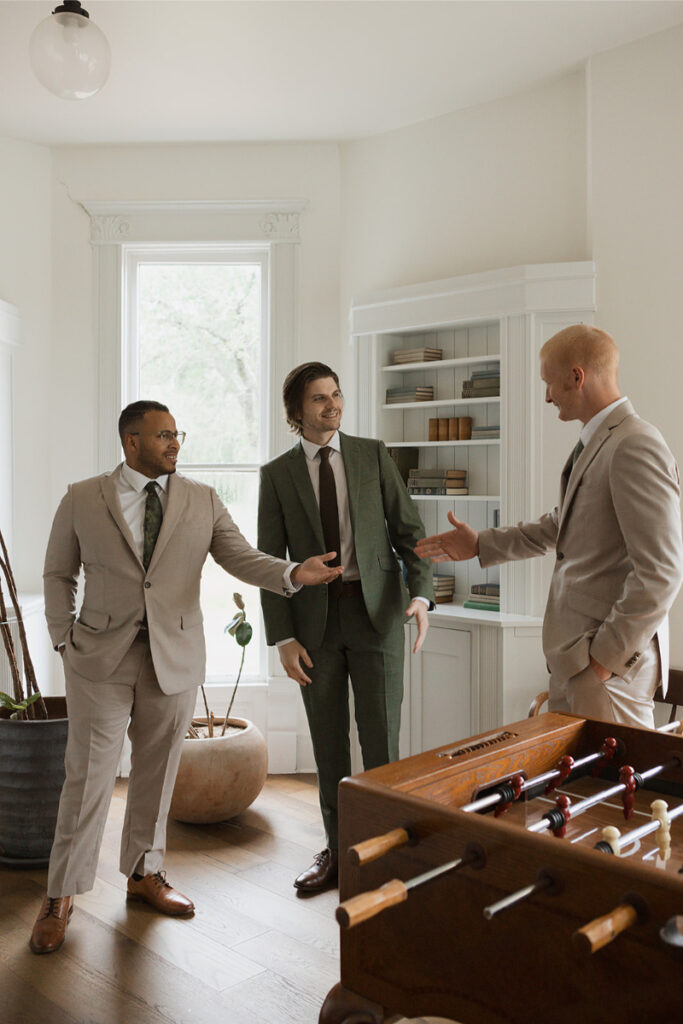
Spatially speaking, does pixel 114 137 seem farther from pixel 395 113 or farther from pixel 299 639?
pixel 299 639

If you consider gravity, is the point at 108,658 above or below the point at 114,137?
below

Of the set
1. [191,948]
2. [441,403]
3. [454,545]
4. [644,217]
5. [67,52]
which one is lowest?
[191,948]

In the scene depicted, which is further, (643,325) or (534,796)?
(643,325)

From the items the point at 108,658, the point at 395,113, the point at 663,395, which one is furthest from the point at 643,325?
the point at 108,658

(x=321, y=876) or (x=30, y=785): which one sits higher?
(x=30, y=785)

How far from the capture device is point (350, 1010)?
1.36 m

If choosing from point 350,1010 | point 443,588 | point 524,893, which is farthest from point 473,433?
point 524,893

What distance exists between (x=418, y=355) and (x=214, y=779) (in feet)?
7.28

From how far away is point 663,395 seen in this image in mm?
3584

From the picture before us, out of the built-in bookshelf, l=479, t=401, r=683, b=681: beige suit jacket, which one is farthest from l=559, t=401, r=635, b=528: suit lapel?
the built-in bookshelf

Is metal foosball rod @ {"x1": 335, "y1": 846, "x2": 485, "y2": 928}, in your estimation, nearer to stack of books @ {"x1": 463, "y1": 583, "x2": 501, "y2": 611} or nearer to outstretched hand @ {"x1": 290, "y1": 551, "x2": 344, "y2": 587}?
outstretched hand @ {"x1": 290, "y1": 551, "x2": 344, "y2": 587}

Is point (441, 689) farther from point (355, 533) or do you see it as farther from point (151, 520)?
point (151, 520)

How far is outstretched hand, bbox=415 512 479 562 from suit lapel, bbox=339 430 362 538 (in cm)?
26

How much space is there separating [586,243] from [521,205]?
0.42 meters
